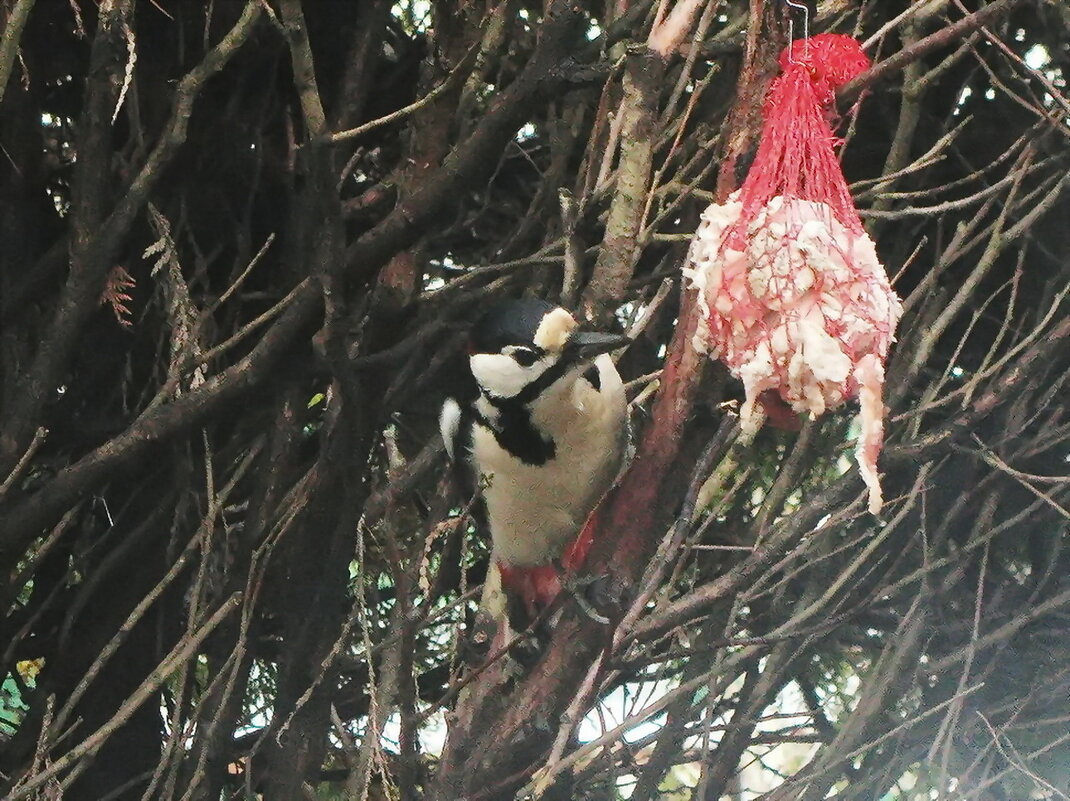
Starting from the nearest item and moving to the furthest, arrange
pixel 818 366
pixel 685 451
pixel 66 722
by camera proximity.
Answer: pixel 818 366 → pixel 685 451 → pixel 66 722

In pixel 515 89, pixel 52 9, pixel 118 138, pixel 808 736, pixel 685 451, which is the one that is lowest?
pixel 808 736

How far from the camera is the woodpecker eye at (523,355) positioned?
48.0 inches

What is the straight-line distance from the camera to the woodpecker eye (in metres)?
1.22

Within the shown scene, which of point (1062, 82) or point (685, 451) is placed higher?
point (1062, 82)

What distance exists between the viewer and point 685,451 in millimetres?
1020

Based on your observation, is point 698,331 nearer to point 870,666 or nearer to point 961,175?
point 870,666

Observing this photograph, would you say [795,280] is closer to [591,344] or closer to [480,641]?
[591,344]

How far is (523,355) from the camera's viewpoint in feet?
4.03

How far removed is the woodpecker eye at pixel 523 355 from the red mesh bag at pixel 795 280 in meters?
0.28

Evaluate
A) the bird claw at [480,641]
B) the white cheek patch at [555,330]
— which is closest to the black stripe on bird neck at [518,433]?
the white cheek patch at [555,330]

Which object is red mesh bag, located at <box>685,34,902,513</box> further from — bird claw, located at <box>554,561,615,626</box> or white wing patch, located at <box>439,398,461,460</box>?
white wing patch, located at <box>439,398,461,460</box>

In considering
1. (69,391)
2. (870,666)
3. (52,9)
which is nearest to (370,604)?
(69,391)

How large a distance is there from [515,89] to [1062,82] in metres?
0.91

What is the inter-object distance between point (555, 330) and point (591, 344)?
5 centimetres
